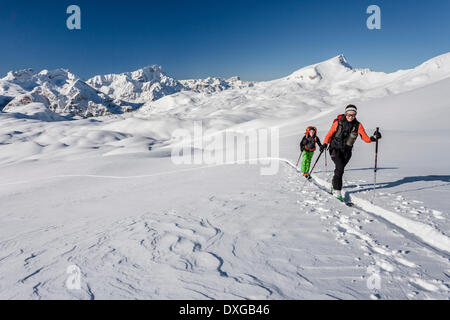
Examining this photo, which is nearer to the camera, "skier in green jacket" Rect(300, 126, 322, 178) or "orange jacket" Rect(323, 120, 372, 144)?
"orange jacket" Rect(323, 120, 372, 144)

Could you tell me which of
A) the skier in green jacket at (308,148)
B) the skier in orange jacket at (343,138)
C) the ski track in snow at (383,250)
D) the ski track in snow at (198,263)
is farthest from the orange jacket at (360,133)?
the skier in green jacket at (308,148)

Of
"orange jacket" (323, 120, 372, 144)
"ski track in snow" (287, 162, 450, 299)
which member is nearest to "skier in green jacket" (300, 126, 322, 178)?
"orange jacket" (323, 120, 372, 144)

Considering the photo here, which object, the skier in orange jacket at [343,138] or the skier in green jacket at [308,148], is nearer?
the skier in orange jacket at [343,138]

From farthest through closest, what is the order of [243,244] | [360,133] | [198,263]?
[360,133] < [243,244] < [198,263]

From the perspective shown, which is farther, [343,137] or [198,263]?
[343,137]

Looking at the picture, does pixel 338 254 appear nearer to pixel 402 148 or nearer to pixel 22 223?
pixel 22 223

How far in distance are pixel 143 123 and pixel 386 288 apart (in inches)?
5358

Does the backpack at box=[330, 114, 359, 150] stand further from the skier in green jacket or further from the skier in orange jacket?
the skier in green jacket

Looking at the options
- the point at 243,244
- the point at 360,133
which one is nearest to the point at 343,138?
the point at 360,133

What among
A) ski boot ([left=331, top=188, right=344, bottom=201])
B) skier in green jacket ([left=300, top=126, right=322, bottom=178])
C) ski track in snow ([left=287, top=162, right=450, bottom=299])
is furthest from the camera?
skier in green jacket ([left=300, top=126, right=322, bottom=178])

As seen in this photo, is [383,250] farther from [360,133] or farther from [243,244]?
[360,133]

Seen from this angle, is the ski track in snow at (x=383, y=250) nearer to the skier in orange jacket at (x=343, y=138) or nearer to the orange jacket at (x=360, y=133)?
the skier in orange jacket at (x=343, y=138)

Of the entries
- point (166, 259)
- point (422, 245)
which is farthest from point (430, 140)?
point (166, 259)

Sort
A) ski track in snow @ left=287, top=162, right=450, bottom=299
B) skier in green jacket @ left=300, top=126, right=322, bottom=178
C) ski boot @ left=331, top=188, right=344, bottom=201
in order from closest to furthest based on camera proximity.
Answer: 1. ski track in snow @ left=287, top=162, right=450, bottom=299
2. ski boot @ left=331, top=188, right=344, bottom=201
3. skier in green jacket @ left=300, top=126, right=322, bottom=178
